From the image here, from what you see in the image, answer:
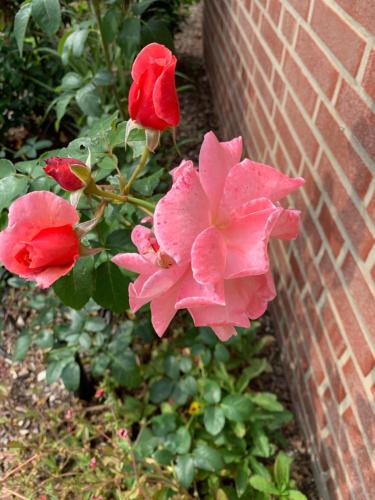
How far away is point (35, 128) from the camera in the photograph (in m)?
2.59

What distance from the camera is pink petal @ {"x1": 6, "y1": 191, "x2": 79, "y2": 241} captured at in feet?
1.72

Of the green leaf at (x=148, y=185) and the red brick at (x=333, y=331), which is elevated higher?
the green leaf at (x=148, y=185)

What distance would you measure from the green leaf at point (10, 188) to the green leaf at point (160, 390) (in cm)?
88

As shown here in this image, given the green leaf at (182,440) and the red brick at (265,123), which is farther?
the red brick at (265,123)

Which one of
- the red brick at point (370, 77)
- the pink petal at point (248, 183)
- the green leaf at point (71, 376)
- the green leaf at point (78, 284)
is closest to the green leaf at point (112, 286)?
the green leaf at point (78, 284)

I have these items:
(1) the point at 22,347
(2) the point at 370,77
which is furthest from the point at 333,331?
(1) the point at 22,347

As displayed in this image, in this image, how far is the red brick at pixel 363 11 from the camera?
0.87 m

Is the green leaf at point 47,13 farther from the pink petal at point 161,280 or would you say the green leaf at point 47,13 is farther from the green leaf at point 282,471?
the green leaf at point 282,471

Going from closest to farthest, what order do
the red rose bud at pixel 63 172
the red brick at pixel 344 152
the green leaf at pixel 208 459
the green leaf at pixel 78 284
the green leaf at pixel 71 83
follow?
1. the red rose bud at pixel 63 172
2. the green leaf at pixel 78 284
3. the red brick at pixel 344 152
4. the green leaf at pixel 208 459
5. the green leaf at pixel 71 83

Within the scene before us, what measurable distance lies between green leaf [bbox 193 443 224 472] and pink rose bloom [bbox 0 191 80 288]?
980 mm

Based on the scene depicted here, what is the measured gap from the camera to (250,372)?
1594 millimetres

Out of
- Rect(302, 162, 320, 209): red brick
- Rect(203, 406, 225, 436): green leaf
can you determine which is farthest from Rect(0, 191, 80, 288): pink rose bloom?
Rect(203, 406, 225, 436): green leaf

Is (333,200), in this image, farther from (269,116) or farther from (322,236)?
(269,116)

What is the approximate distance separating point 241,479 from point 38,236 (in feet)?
3.76
